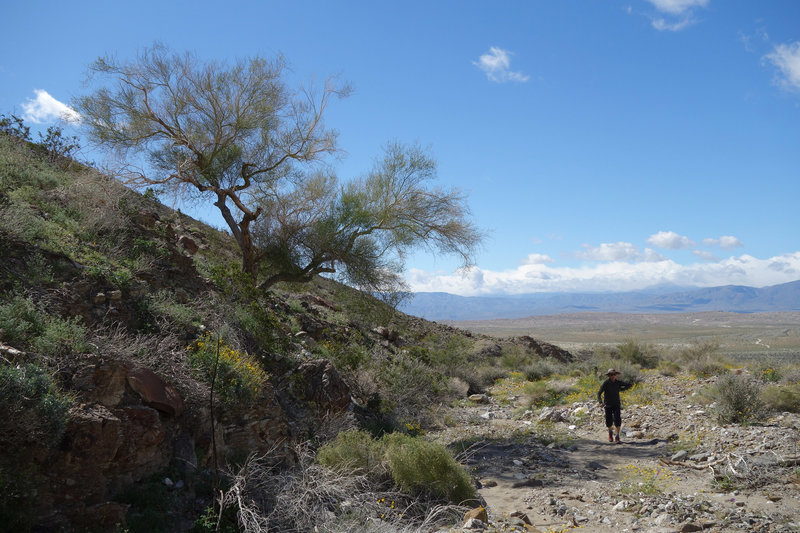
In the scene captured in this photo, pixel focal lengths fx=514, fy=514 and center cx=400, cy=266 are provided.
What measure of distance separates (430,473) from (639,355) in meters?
18.9

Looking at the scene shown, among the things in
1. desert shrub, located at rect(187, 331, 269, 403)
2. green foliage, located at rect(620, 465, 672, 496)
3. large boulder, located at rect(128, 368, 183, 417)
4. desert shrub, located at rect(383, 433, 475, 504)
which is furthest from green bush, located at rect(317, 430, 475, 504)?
green foliage, located at rect(620, 465, 672, 496)

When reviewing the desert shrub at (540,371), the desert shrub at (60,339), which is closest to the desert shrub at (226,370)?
the desert shrub at (60,339)

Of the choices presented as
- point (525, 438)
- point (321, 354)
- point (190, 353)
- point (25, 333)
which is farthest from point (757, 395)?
point (25, 333)

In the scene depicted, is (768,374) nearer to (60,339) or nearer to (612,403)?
(612,403)

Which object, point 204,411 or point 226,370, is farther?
point 226,370

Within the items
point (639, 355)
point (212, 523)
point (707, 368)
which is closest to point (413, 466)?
point (212, 523)

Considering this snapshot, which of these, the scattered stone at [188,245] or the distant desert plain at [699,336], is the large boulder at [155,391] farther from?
the distant desert plain at [699,336]

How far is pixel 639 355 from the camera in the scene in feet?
76.7

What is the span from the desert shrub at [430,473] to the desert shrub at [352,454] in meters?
0.32

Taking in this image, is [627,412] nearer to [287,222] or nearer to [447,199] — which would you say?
[447,199]

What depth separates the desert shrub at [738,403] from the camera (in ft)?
37.2

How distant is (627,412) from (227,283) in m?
11.1

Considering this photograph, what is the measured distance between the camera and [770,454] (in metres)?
8.89

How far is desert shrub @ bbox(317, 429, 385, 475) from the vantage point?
766cm
